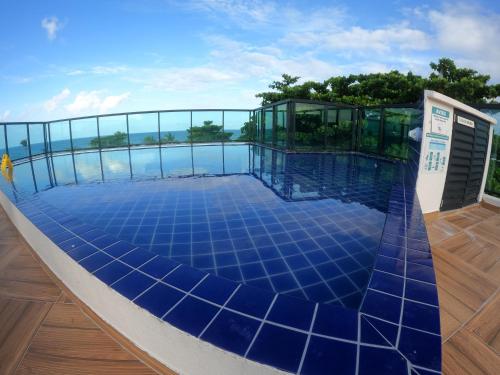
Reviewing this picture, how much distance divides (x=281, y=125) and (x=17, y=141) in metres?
8.45

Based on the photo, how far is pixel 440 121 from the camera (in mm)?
3865

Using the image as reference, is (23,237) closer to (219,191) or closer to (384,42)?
(219,191)

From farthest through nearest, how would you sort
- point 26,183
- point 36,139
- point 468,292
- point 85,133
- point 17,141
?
point 85,133
point 36,139
point 17,141
point 26,183
point 468,292

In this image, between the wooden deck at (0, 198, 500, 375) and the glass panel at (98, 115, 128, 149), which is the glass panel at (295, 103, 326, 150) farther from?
the wooden deck at (0, 198, 500, 375)

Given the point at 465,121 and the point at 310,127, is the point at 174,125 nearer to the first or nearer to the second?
the point at 310,127

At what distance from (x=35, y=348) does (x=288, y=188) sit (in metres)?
3.50

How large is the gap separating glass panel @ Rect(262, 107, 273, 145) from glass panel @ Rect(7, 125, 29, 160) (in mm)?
8320

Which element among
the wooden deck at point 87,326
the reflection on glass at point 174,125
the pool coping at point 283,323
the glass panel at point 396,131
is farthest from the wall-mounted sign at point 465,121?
the reflection on glass at point 174,125

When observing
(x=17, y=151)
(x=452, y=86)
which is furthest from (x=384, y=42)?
(x=17, y=151)

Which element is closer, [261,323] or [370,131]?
[261,323]

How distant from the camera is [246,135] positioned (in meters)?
13.4

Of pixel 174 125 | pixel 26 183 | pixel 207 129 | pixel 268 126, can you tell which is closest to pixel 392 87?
pixel 268 126

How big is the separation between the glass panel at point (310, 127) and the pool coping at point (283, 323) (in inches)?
309

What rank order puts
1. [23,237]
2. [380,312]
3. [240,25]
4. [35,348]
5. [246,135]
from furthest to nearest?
[246,135] < [240,25] < [23,237] < [35,348] < [380,312]
